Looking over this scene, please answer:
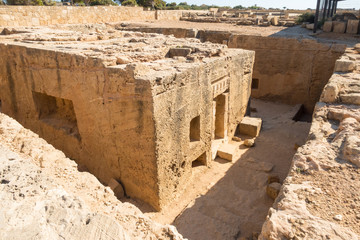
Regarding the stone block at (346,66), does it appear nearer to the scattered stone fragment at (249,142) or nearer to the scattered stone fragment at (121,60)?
the scattered stone fragment at (249,142)

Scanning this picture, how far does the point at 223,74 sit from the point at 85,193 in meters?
4.75

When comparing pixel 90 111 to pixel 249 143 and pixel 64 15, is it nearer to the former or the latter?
pixel 249 143

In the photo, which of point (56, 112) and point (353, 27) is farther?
point (353, 27)

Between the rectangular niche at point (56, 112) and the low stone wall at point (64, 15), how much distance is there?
5807 mm

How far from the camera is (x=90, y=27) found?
12062 mm

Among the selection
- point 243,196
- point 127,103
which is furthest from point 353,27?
point 127,103

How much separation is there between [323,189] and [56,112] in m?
6.12

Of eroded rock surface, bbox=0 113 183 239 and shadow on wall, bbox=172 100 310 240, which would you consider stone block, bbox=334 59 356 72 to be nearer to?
shadow on wall, bbox=172 100 310 240

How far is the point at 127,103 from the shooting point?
4.61 meters

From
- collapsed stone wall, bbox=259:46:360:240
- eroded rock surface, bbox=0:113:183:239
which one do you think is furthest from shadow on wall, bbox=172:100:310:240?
eroded rock surface, bbox=0:113:183:239

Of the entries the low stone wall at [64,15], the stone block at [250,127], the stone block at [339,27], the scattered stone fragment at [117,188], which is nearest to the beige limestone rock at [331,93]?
the stone block at [250,127]

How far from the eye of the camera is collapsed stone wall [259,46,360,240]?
6.42 feet

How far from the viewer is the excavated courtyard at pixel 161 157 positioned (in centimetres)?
191

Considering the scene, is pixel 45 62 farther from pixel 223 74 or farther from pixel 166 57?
pixel 223 74
